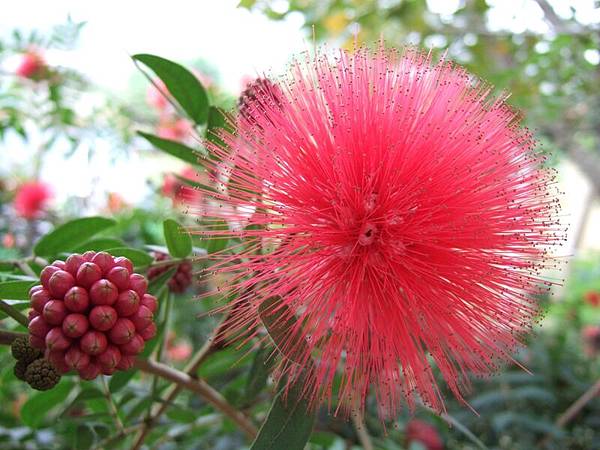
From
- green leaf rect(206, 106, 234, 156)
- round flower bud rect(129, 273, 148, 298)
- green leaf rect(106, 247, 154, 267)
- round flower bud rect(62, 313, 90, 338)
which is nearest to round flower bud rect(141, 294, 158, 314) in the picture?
round flower bud rect(129, 273, 148, 298)

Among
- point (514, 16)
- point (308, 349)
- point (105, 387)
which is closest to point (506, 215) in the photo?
point (308, 349)

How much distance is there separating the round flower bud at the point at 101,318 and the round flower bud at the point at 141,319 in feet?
0.16

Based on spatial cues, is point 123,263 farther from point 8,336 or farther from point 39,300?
point 8,336

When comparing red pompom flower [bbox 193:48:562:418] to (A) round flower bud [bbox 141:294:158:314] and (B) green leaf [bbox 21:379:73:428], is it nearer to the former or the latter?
(A) round flower bud [bbox 141:294:158:314]

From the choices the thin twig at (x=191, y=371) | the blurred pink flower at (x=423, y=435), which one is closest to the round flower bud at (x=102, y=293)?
the thin twig at (x=191, y=371)

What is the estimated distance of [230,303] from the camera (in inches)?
45.3

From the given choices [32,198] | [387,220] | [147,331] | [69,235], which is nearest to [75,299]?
[147,331]

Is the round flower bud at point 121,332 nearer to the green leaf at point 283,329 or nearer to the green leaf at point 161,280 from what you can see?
the green leaf at point 283,329

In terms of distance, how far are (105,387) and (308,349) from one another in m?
0.60

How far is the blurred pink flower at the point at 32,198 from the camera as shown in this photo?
3.28 metres

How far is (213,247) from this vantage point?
129 centimetres

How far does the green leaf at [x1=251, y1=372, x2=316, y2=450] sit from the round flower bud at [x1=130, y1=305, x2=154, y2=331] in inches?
12.7

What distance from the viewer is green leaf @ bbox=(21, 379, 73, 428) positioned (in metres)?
1.46

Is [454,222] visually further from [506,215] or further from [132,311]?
[132,311]
